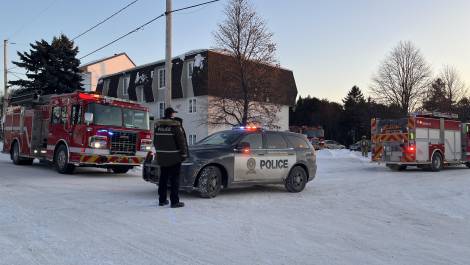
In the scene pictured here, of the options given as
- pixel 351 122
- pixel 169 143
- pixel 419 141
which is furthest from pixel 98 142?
pixel 351 122

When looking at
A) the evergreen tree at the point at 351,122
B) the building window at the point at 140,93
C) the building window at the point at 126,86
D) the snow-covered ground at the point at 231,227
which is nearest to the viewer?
the snow-covered ground at the point at 231,227

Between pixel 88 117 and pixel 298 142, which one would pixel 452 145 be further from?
pixel 88 117

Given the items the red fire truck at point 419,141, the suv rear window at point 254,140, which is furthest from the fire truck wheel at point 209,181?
the red fire truck at point 419,141

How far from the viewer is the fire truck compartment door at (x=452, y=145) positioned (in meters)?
22.3

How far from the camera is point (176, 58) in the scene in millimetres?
43875

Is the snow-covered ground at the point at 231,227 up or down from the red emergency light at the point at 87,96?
down

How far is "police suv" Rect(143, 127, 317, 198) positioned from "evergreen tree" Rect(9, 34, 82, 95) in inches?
1477

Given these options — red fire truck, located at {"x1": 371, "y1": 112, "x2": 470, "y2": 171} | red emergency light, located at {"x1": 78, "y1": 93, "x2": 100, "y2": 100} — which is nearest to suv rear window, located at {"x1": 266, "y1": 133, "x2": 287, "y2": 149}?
red emergency light, located at {"x1": 78, "y1": 93, "x2": 100, "y2": 100}

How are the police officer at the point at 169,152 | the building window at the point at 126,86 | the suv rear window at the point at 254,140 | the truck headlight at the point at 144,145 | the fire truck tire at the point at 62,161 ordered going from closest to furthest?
the police officer at the point at 169,152
the suv rear window at the point at 254,140
the fire truck tire at the point at 62,161
the truck headlight at the point at 144,145
the building window at the point at 126,86

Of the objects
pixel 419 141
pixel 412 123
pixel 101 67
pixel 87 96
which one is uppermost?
pixel 101 67

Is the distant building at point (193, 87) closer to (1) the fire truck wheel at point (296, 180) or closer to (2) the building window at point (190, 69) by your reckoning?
(2) the building window at point (190, 69)

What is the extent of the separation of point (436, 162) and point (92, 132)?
15.0m

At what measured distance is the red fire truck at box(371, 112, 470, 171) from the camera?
20750 mm

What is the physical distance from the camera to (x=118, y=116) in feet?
51.3
